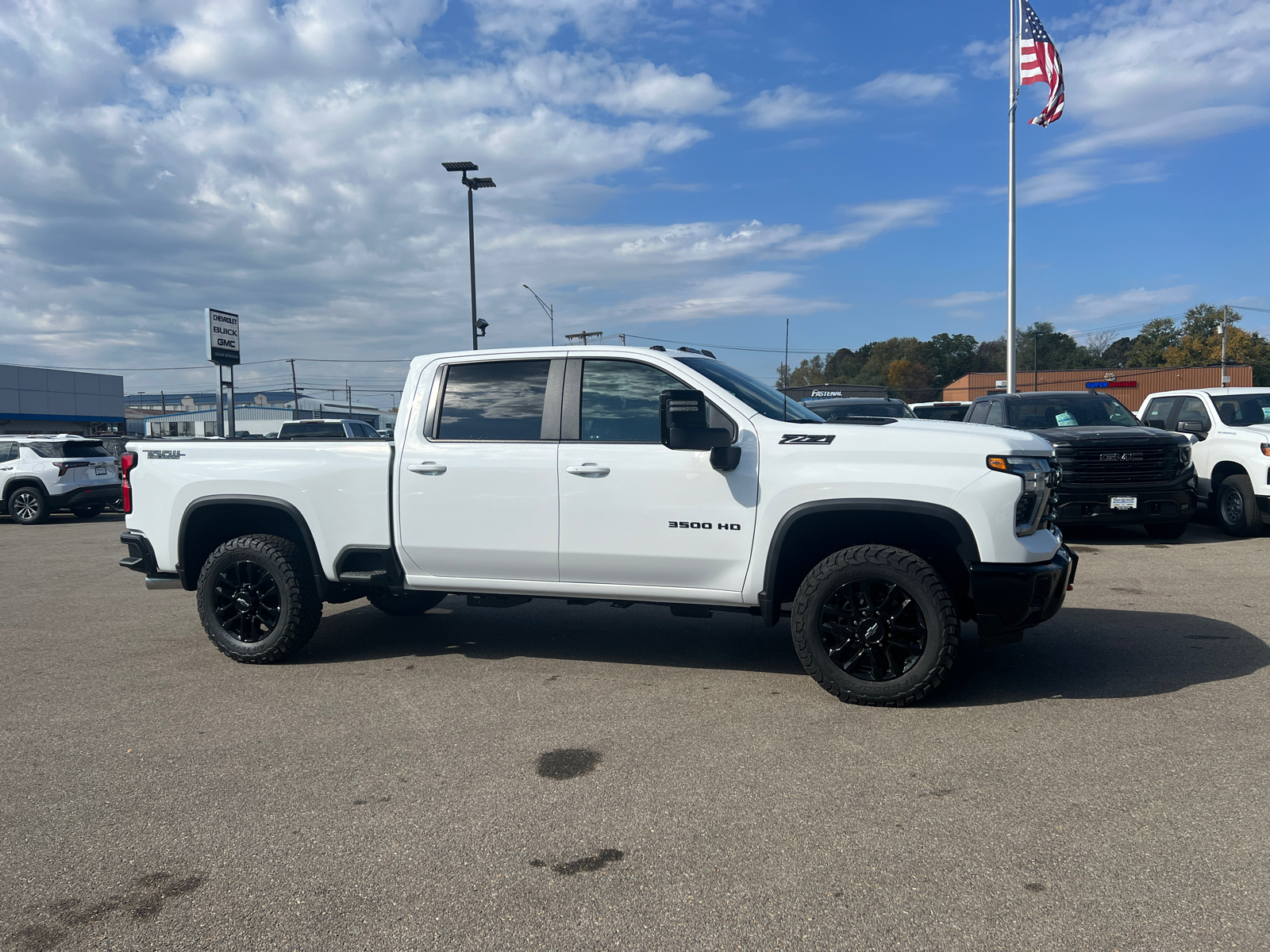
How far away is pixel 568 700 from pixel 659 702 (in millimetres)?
501

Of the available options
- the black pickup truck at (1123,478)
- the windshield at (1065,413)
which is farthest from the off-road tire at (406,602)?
the windshield at (1065,413)

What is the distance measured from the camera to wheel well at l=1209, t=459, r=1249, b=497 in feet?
35.8

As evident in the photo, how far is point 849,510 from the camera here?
4699 mm

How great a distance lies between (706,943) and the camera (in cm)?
265

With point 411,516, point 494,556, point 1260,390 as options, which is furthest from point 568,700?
point 1260,390

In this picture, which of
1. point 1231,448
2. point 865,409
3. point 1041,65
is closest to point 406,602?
point 865,409

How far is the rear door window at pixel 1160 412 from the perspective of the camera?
41.5ft

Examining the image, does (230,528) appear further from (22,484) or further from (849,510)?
(22,484)

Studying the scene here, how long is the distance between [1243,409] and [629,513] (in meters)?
10.3

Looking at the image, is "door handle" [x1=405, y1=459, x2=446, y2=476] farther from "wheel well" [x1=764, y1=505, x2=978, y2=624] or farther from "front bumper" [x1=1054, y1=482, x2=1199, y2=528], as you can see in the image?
"front bumper" [x1=1054, y1=482, x2=1199, y2=528]

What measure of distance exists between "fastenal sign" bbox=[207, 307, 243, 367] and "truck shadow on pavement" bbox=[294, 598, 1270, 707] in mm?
10615

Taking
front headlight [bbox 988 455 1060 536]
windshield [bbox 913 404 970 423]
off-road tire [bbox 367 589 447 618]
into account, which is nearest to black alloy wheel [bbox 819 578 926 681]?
front headlight [bbox 988 455 1060 536]

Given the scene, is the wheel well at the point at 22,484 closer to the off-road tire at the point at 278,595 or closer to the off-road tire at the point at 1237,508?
the off-road tire at the point at 278,595

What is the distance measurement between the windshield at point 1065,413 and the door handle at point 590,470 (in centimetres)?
799
